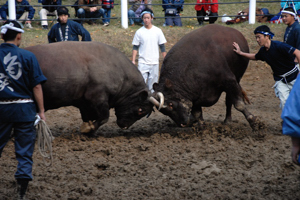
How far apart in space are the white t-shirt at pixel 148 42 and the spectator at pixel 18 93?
4.59 m

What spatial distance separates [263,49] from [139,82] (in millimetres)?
2329

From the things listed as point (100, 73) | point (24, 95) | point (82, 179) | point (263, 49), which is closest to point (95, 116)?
point (100, 73)

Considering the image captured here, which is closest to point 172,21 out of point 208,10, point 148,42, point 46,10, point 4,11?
point 208,10

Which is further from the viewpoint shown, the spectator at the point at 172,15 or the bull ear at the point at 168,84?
the spectator at the point at 172,15

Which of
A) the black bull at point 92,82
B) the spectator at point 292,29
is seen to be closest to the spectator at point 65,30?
the black bull at point 92,82

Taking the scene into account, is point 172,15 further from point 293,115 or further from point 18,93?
point 293,115

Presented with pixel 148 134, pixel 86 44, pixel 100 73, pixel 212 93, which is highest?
pixel 86 44

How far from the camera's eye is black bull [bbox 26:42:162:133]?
652 cm

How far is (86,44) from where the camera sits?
23.3 ft

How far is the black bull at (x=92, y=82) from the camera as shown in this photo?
652 centimetres

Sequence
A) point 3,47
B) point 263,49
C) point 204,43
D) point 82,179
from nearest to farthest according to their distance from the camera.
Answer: point 3,47 < point 82,179 < point 263,49 < point 204,43

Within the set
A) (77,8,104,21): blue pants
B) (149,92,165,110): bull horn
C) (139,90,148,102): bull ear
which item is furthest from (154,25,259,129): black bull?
(77,8,104,21): blue pants

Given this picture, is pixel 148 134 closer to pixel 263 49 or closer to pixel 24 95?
pixel 263 49

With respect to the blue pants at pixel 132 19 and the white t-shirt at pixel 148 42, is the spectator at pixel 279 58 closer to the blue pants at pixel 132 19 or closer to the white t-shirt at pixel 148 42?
the white t-shirt at pixel 148 42
